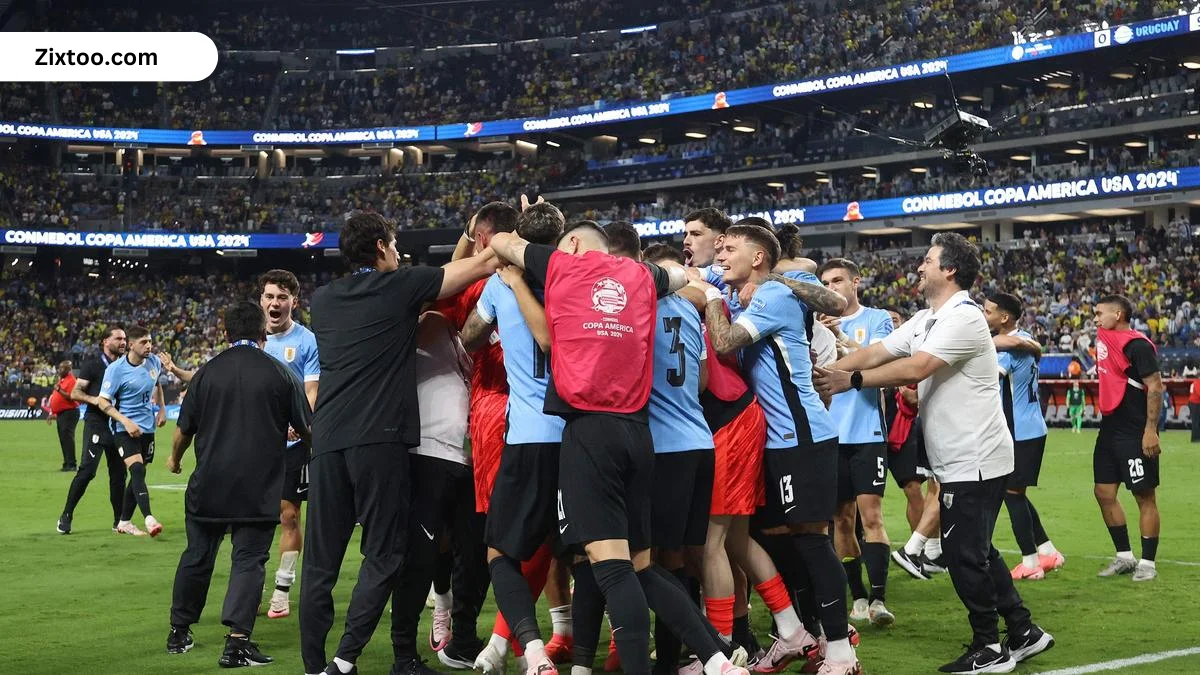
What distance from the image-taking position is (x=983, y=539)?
21.6 ft

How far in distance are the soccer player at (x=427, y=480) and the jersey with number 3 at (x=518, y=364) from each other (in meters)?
0.57

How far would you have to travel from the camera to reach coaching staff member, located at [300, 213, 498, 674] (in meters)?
6.02

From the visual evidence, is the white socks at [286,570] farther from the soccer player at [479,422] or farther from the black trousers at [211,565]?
the soccer player at [479,422]

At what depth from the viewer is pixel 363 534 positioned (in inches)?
238

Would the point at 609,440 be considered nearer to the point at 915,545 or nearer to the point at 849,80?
the point at 915,545

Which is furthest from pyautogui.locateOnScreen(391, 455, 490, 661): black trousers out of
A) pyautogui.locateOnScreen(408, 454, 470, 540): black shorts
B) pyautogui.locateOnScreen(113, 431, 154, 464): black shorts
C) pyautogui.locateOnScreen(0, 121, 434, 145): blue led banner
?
pyautogui.locateOnScreen(0, 121, 434, 145): blue led banner

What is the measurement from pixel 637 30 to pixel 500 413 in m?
60.6

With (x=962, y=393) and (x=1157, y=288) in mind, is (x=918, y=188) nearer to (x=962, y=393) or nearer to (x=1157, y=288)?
(x=1157, y=288)

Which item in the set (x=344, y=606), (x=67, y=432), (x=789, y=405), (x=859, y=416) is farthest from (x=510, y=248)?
(x=67, y=432)

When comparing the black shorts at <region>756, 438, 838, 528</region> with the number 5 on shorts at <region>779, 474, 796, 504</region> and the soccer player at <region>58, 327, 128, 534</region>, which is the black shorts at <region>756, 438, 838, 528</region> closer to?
the number 5 on shorts at <region>779, 474, 796, 504</region>

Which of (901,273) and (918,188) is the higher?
(918,188)

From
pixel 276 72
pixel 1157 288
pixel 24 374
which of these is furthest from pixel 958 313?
pixel 276 72

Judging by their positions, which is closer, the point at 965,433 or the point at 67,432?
the point at 965,433

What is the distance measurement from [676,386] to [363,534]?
68.6 inches
